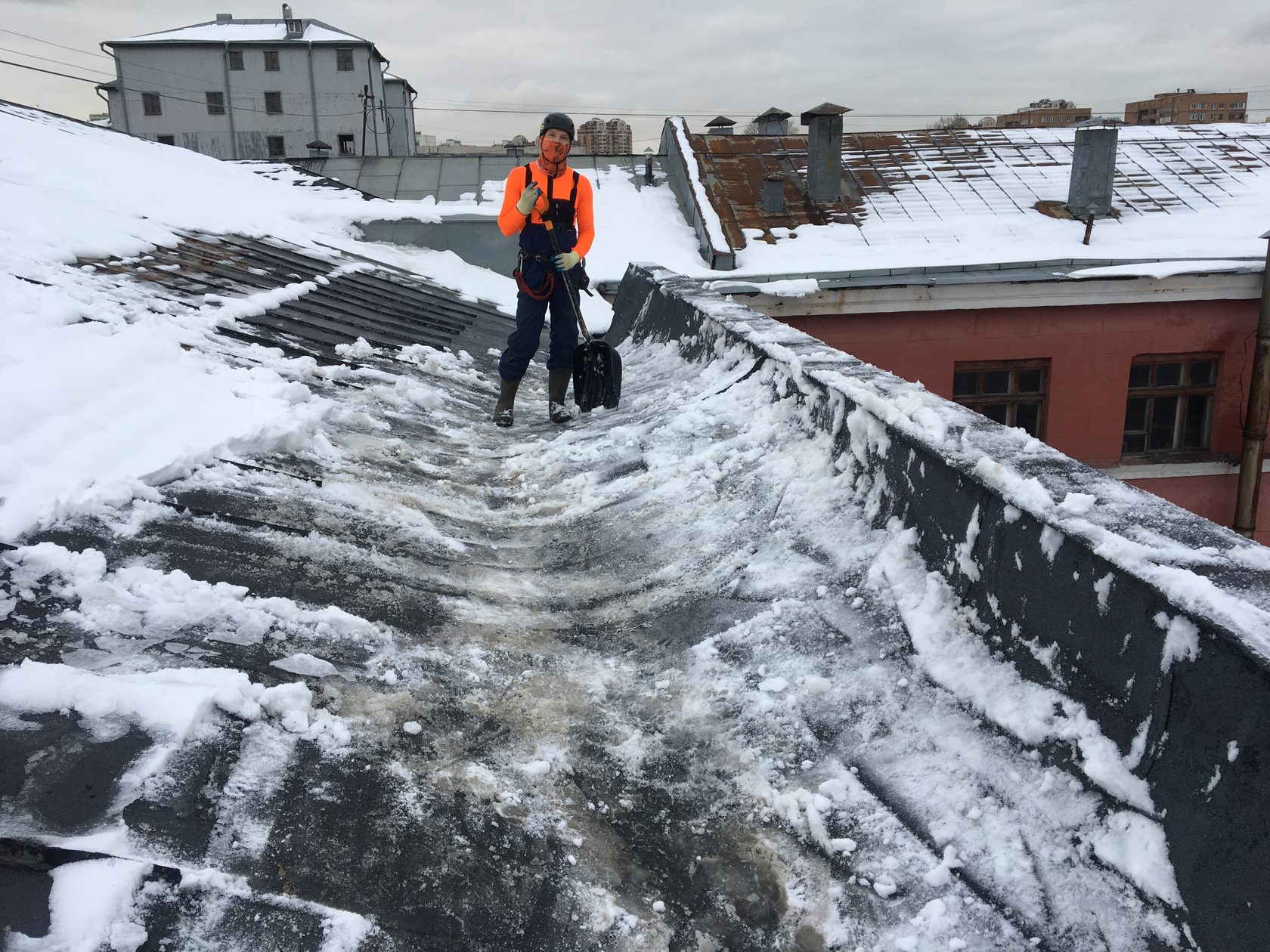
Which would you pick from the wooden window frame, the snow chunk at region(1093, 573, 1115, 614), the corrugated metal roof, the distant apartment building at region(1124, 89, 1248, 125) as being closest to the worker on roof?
the snow chunk at region(1093, 573, 1115, 614)

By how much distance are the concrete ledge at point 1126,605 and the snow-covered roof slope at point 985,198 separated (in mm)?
10131

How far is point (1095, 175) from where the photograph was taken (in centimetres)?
1357

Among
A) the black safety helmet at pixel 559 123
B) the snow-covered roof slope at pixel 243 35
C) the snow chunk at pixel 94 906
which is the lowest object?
the snow chunk at pixel 94 906

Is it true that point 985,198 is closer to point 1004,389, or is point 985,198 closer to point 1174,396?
point 1004,389

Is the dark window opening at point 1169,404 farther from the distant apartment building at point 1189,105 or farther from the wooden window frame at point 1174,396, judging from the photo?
the distant apartment building at point 1189,105

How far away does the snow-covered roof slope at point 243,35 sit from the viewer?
4297 cm

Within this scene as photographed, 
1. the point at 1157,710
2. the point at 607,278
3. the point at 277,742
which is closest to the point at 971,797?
the point at 1157,710

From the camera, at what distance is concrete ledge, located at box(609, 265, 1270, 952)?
1197mm

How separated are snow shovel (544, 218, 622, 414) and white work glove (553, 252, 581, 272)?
56 millimetres

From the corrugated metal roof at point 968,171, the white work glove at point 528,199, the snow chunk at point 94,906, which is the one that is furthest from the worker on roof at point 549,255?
the corrugated metal roof at point 968,171

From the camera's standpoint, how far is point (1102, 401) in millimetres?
12234

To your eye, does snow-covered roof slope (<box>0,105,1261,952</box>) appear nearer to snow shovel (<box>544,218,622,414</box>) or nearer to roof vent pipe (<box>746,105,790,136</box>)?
snow shovel (<box>544,218,622,414</box>)

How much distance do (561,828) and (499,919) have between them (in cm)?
25

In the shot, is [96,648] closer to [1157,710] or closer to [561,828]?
[561,828]
